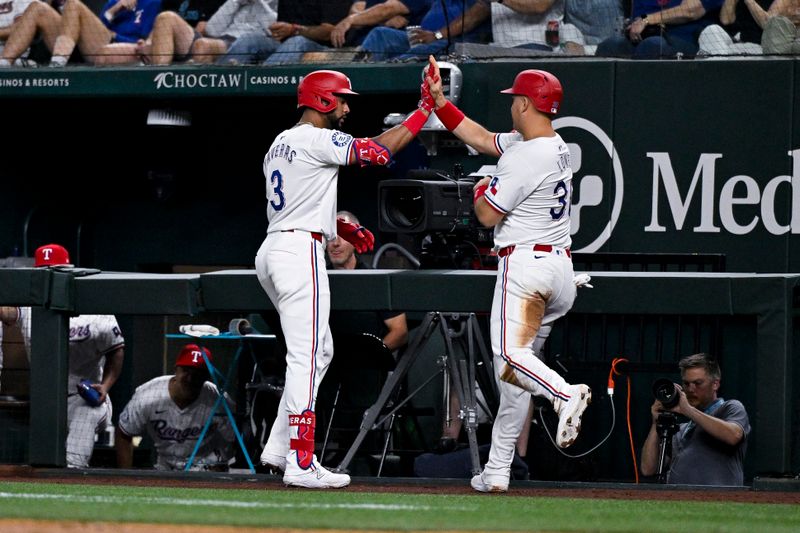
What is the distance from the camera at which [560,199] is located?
582 cm

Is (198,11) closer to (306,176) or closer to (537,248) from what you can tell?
(306,176)

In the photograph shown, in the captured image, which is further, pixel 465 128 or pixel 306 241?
pixel 465 128

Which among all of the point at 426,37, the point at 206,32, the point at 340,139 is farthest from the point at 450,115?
the point at 206,32

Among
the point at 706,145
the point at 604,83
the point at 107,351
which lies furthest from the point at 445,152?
the point at 107,351

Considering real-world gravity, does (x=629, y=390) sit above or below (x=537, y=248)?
below

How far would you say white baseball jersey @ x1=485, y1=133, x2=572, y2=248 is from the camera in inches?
225

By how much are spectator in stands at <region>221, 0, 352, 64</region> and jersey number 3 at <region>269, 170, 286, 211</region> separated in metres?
3.26

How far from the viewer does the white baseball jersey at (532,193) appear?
571cm

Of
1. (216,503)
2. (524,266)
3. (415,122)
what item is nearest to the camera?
(216,503)

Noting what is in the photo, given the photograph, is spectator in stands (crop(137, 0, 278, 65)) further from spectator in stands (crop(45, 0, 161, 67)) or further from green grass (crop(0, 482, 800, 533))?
green grass (crop(0, 482, 800, 533))

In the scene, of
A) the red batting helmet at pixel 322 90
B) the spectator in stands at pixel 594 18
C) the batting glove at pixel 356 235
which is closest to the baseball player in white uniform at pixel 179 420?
the batting glove at pixel 356 235

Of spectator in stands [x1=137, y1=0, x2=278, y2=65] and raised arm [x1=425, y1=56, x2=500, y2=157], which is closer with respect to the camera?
raised arm [x1=425, y1=56, x2=500, y2=157]

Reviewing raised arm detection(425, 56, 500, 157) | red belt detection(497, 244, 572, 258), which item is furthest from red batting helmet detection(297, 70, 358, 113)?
red belt detection(497, 244, 572, 258)

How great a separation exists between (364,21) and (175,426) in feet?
10.2
